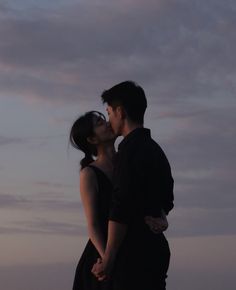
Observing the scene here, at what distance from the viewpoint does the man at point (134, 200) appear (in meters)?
5.28

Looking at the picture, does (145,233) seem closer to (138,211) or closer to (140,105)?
(138,211)

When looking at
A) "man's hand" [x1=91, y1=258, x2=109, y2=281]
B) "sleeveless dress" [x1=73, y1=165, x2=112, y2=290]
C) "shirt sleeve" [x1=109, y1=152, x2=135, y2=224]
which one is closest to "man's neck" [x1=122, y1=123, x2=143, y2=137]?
"shirt sleeve" [x1=109, y1=152, x2=135, y2=224]

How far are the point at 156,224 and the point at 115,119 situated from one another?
2.48ft

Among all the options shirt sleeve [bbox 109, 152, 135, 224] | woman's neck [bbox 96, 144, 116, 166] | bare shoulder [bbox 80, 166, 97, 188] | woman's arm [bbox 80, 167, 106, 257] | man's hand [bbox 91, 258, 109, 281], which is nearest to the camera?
shirt sleeve [bbox 109, 152, 135, 224]

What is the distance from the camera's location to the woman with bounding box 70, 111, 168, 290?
561cm

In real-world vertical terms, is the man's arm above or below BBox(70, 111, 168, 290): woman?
below

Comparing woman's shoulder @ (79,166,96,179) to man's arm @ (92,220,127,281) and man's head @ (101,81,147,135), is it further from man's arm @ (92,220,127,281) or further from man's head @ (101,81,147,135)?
man's arm @ (92,220,127,281)

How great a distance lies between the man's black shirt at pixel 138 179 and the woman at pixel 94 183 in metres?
0.39

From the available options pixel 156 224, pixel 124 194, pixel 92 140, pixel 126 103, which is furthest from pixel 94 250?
pixel 126 103

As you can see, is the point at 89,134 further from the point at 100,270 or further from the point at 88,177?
the point at 100,270

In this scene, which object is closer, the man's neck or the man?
the man

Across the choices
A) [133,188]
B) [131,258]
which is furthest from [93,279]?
[133,188]

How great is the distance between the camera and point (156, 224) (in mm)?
5438

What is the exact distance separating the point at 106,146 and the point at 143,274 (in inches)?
41.4
